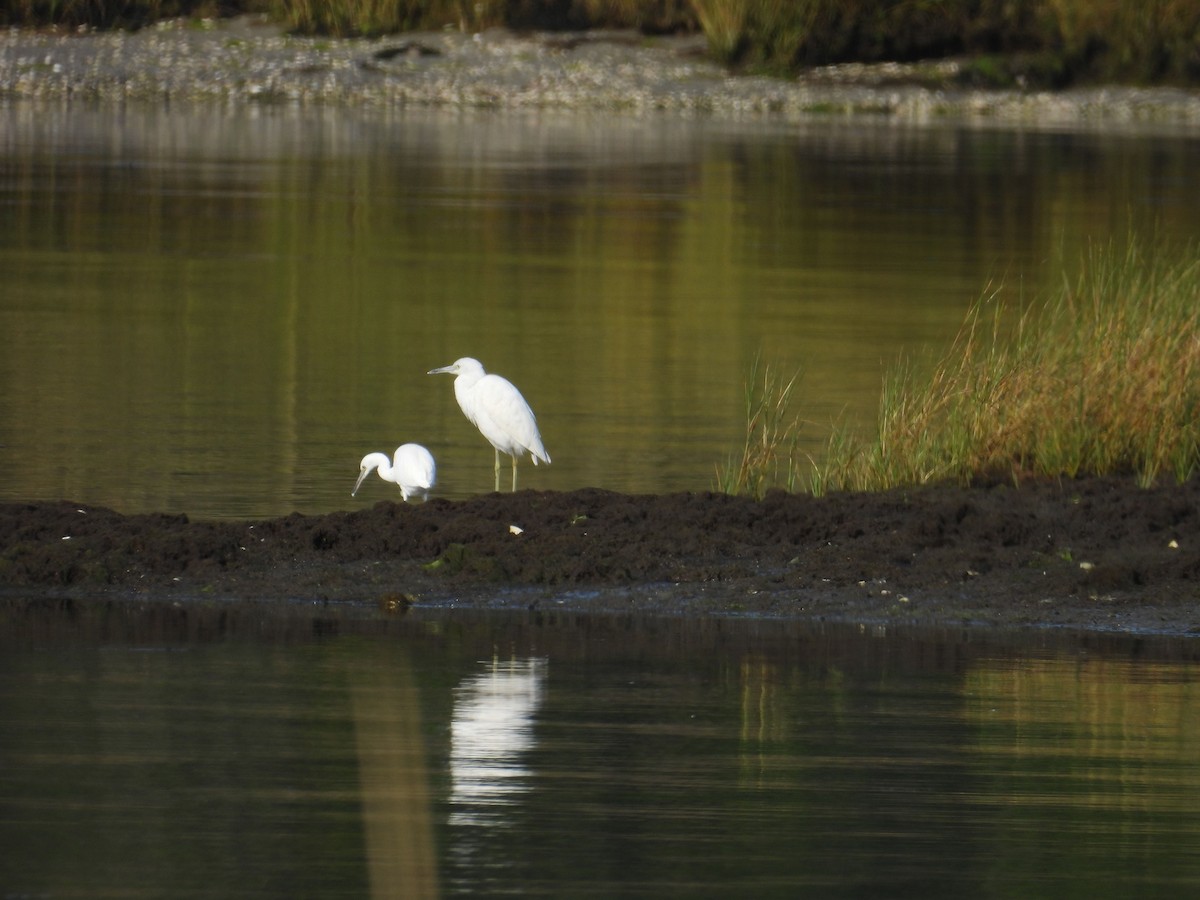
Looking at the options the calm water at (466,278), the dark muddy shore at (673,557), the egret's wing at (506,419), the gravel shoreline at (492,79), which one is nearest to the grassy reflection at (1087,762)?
the dark muddy shore at (673,557)

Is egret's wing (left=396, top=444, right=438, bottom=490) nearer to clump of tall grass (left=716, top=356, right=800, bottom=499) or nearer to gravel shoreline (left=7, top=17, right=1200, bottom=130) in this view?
clump of tall grass (left=716, top=356, right=800, bottom=499)

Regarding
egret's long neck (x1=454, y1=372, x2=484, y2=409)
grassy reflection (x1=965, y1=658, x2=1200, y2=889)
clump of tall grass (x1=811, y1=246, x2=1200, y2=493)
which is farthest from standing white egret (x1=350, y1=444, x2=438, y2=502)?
grassy reflection (x1=965, y1=658, x2=1200, y2=889)

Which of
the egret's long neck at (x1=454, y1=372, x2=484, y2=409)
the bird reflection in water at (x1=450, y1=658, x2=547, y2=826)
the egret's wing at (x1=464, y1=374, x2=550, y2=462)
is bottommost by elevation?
the bird reflection in water at (x1=450, y1=658, x2=547, y2=826)

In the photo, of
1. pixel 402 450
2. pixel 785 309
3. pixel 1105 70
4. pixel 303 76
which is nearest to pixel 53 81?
pixel 303 76

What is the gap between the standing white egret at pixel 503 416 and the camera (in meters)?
11.8

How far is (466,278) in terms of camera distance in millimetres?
21719

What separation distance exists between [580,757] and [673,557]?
2752 mm

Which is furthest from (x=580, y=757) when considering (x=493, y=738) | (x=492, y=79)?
(x=492, y=79)

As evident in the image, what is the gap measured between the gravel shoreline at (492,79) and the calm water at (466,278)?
472 centimetres

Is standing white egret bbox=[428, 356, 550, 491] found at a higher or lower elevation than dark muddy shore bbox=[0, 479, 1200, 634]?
higher

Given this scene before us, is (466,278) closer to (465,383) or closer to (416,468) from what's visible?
(465,383)

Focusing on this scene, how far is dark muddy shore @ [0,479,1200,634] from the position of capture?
30.6ft

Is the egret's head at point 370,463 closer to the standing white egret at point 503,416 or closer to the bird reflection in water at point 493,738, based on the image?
the standing white egret at point 503,416

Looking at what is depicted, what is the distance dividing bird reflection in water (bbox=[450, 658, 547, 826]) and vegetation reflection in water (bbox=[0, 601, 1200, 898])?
1 centimetres
